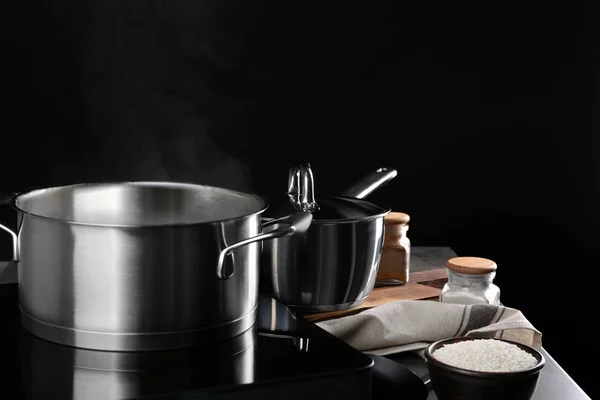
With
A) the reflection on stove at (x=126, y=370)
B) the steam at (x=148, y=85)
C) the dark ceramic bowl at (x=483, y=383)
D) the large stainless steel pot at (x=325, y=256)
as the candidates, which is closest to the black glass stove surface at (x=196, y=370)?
the reflection on stove at (x=126, y=370)

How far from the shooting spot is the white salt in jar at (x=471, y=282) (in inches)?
52.9

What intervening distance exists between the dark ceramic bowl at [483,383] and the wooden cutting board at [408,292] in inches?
14.4

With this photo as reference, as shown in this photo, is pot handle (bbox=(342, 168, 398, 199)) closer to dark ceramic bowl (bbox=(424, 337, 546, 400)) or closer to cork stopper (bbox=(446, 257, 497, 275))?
cork stopper (bbox=(446, 257, 497, 275))

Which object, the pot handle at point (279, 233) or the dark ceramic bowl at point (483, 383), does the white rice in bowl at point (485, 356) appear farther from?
the pot handle at point (279, 233)

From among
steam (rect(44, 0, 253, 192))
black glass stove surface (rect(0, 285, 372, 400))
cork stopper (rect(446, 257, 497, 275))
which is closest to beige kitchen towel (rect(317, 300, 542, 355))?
cork stopper (rect(446, 257, 497, 275))

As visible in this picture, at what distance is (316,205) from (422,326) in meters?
0.26

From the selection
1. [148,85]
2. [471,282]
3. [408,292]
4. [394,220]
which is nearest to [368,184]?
[394,220]

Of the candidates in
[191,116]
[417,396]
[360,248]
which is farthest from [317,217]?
[191,116]

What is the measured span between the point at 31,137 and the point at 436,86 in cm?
111

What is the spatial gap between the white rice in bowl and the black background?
136 cm

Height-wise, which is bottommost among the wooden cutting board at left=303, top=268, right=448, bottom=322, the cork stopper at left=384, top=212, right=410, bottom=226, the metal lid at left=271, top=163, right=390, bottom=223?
the wooden cutting board at left=303, top=268, right=448, bottom=322

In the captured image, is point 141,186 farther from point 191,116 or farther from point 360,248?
point 191,116

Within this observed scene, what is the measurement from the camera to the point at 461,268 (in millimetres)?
1343

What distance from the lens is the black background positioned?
233cm
